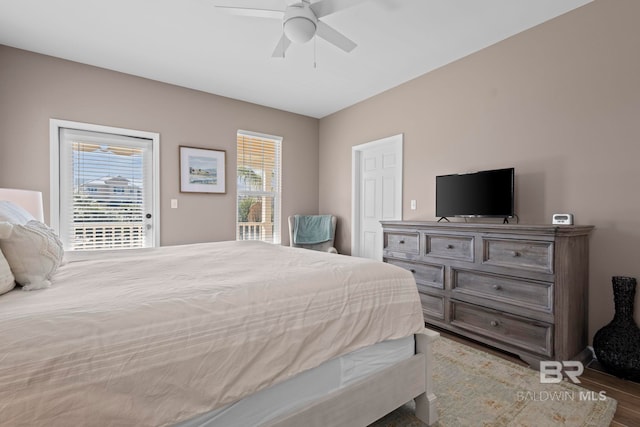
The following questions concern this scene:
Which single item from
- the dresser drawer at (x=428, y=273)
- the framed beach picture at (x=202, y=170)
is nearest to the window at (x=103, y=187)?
the framed beach picture at (x=202, y=170)

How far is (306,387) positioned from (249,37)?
282 cm

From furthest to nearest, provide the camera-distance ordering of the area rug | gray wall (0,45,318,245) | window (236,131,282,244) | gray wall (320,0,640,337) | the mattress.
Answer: window (236,131,282,244)
gray wall (0,45,318,245)
gray wall (320,0,640,337)
the area rug
the mattress

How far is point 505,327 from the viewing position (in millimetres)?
2328

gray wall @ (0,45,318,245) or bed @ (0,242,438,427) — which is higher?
gray wall @ (0,45,318,245)

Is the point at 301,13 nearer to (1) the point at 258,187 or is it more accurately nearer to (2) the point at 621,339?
(1) the point at 258,187

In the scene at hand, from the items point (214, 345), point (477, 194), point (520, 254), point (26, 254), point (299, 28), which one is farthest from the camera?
point (477, 194)

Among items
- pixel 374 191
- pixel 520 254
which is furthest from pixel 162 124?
pixel 520 254

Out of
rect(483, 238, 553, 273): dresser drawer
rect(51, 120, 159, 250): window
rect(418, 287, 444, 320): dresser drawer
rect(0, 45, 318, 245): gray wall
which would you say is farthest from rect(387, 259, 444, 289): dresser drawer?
rect(51, 120, 159, 250): window

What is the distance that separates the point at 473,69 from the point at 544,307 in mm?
2304

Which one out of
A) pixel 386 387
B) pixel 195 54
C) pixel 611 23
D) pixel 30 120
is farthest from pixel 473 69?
pixel 30 120

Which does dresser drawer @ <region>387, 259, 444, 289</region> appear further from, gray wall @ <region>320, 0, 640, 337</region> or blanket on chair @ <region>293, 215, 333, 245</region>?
blanket on chair @ <region>293, 215, 333, 245</region>

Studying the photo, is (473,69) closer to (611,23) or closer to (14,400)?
(611,23)

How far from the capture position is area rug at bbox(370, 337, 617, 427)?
63.6 inches

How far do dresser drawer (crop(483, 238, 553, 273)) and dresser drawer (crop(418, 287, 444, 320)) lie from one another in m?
0.60
